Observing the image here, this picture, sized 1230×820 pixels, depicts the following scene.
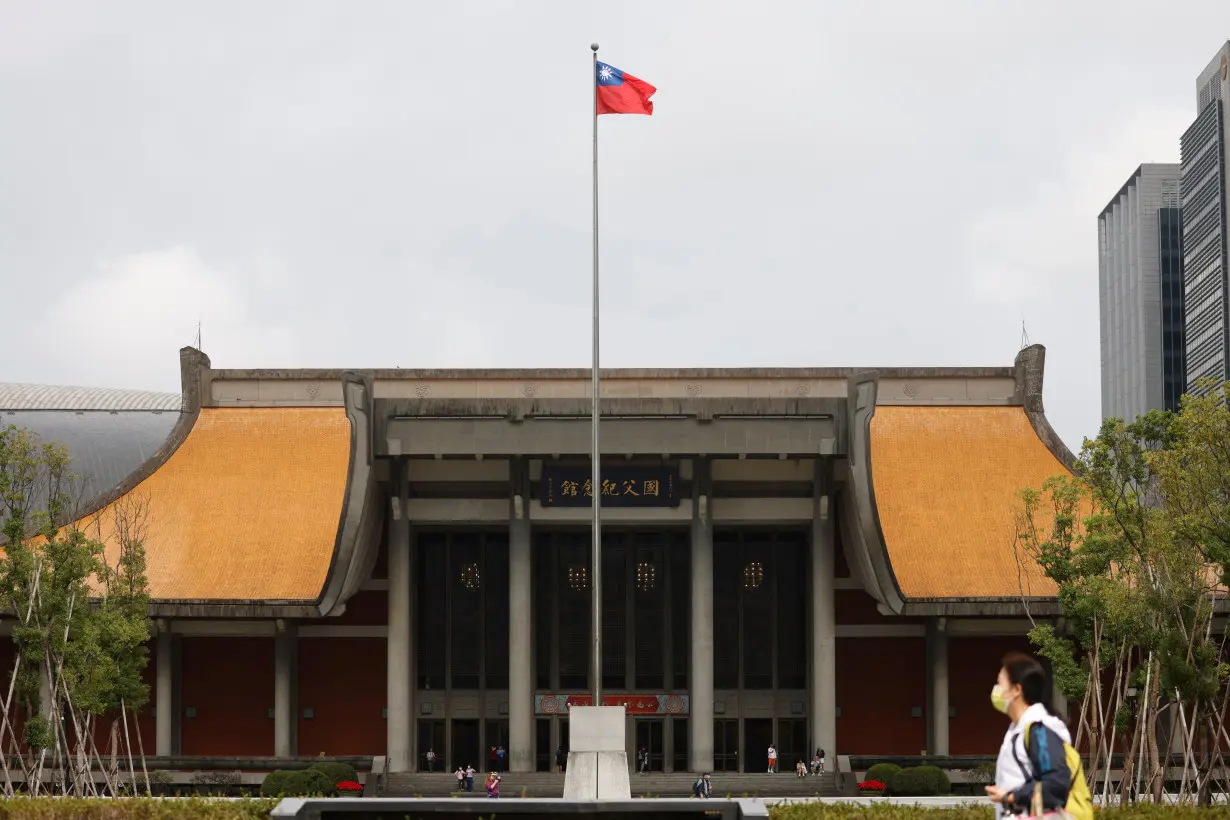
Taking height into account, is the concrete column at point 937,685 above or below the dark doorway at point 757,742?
above

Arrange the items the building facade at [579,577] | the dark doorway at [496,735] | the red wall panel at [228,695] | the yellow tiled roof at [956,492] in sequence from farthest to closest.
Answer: the dark doorway at [496,735] → the red wall panel at [228,695] → the yellow tiled roof at [956,492] → the building facade at [579,577]

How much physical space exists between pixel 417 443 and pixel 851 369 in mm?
15599

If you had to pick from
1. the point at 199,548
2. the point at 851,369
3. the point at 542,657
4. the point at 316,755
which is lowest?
the point at 316,755

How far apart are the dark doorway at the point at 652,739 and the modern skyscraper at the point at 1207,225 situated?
60.1 metres

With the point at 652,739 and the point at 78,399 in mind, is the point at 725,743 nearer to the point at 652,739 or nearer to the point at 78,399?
the point at 652,739

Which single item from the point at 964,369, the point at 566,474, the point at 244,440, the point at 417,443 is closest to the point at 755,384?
the point at 964,369

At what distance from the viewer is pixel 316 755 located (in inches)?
Result: 1620

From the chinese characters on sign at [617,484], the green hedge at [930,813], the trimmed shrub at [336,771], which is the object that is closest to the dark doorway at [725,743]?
the chinese characters on sign at [617,484]

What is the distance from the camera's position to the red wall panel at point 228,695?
134ft

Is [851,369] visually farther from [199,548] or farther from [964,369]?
[199,548]

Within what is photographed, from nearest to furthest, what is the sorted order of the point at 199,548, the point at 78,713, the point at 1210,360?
the point at 78,713, the point at 199,548, the point at 1210,360

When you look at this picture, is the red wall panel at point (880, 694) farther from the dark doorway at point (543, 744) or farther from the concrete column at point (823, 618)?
the dark doorway at point (543, 744)

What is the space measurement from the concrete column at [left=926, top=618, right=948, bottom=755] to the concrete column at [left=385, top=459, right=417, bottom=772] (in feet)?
48.0

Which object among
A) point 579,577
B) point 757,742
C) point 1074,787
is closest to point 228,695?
point 579,577
